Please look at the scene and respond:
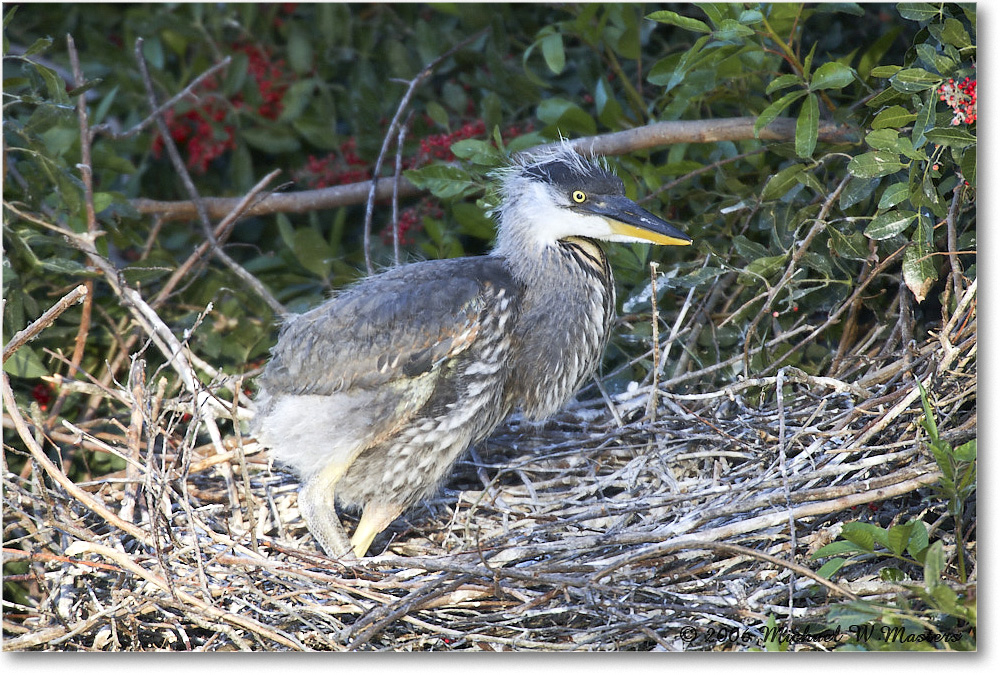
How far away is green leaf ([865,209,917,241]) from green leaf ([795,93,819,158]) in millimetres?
209

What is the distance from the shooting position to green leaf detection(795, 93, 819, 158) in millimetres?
1984

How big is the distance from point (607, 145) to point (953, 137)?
2.83 feet

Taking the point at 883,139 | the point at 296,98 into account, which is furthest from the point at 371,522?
the point at 883,139

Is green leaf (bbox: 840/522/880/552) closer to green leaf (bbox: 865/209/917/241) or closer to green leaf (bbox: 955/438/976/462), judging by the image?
green leaf (bbox: 955/438/976/462)

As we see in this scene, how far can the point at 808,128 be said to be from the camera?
2.00 m

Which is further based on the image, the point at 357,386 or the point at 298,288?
the point at 298,288

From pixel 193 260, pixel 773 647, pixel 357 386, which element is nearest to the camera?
pixel 773 647

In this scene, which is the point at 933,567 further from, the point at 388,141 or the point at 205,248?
the point at 205,248

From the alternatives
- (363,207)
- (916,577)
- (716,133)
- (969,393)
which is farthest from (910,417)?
(363,207)

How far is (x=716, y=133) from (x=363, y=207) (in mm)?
1102

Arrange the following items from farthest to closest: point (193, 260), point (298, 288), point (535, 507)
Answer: point (298, 288)
point (193, 260)
point (535, 507)

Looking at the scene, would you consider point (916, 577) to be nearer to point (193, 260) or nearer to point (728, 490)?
point (728, 490)

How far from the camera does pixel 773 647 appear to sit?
1629 mm

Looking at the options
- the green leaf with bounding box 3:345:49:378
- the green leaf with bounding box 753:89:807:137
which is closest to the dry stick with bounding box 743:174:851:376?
the green leaf with bounding box 753:89:807:137
